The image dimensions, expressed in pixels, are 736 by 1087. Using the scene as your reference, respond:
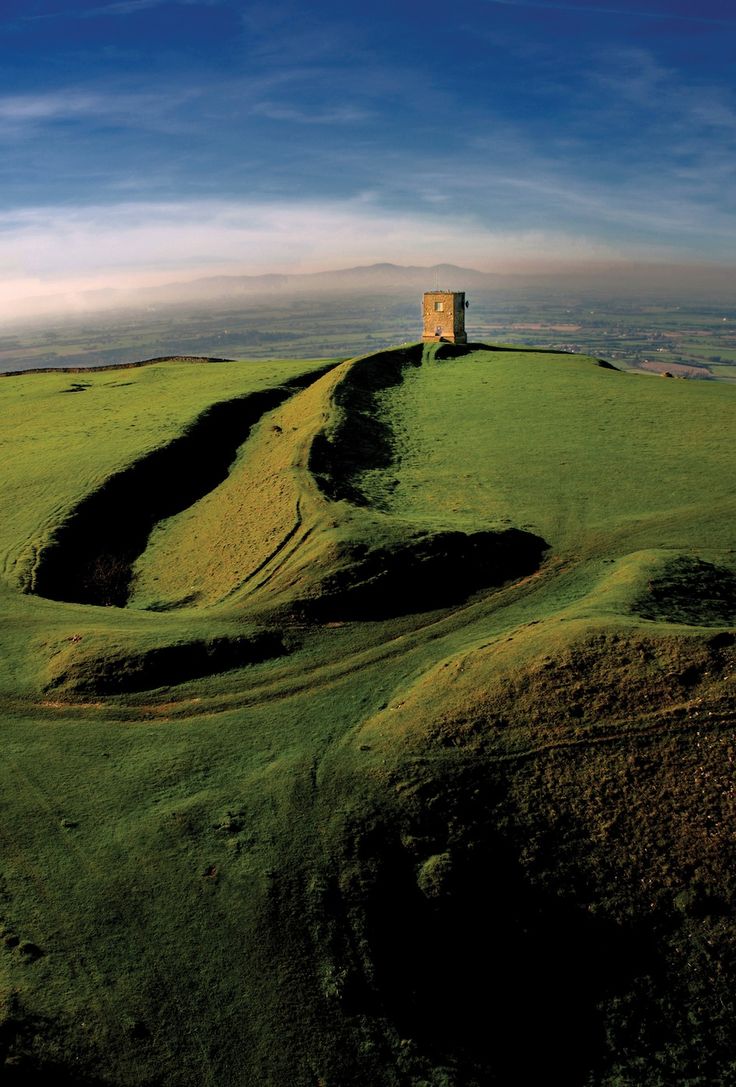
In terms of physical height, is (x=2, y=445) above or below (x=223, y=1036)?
above

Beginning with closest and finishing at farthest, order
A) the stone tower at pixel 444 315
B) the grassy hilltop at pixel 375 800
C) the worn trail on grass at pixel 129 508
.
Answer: the grassy hilltop at pixel 375 800 < the worn trail on grass at pixel 129 508 < the stone tower at pixel 444 315

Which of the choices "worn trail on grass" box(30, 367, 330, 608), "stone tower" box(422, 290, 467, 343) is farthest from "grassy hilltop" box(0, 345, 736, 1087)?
"stone tower" box(422, 290, 467, 343)

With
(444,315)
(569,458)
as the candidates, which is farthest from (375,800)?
(444,315)

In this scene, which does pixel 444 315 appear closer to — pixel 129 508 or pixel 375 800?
pixel 129 508

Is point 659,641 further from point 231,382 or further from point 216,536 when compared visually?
point 231,382

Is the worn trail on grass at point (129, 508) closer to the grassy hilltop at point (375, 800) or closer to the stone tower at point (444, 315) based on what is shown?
the grassy hilltop at point (375, 800)

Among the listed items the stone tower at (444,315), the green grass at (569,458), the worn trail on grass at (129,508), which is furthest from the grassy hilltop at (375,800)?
the stone tower at (444,315)

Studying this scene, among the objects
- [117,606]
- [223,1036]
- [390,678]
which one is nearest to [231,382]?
[117,606]
